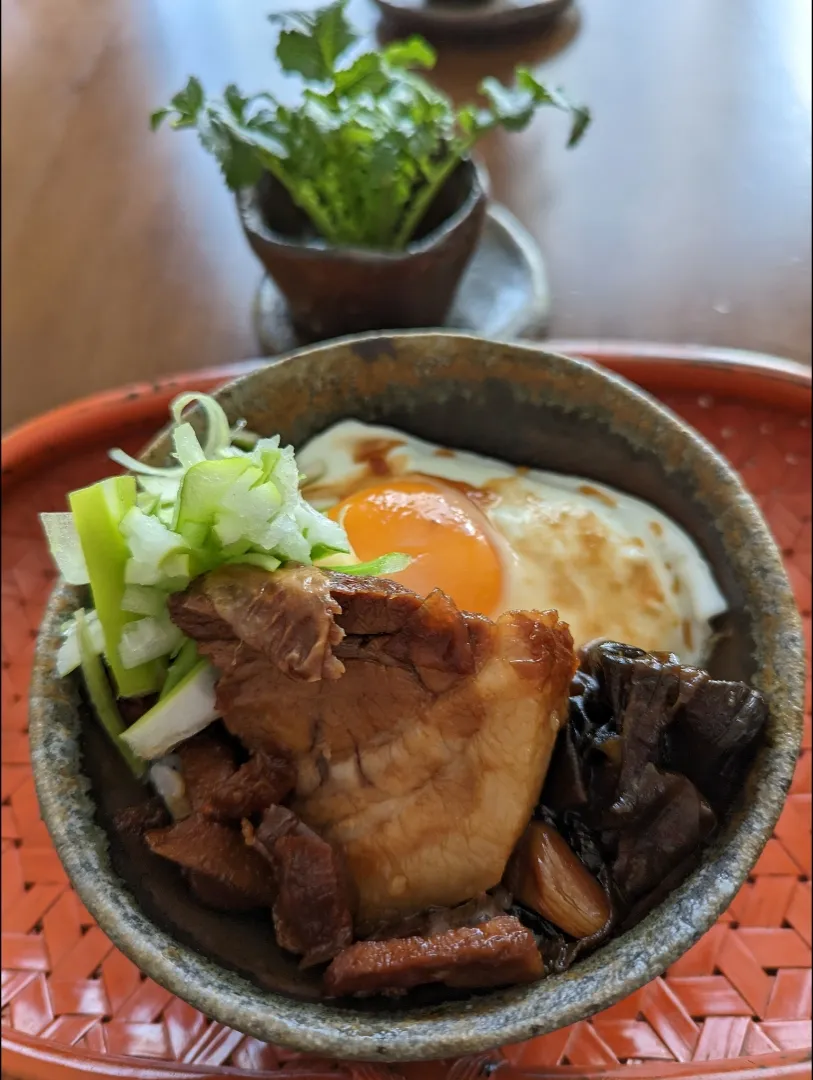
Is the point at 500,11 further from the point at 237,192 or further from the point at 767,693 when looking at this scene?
the point at 767,693

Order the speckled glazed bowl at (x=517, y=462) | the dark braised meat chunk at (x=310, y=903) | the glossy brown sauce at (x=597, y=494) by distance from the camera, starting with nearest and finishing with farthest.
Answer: the speckled glazed bowl at (x=517, y=462) → the dark braised meat chunk at (x=310, y=903) → the glossy brown sauce at (x=597, y=494)

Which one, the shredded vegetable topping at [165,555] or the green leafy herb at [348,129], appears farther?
the green leafy herb at [348,129]

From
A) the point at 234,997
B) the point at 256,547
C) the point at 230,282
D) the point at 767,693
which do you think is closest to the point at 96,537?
the point at 256,547

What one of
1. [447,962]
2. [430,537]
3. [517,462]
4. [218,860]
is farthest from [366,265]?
[447,962]

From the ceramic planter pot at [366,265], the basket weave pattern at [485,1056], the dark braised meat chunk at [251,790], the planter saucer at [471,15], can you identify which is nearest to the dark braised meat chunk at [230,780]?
the dark braised meat chunk at [251,790]

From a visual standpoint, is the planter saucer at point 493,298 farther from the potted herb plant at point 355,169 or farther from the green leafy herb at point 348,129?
the green leafy herb at point 348,129

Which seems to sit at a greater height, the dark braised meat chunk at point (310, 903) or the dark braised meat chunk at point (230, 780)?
the dark braised meat chunk at point (230, 780)

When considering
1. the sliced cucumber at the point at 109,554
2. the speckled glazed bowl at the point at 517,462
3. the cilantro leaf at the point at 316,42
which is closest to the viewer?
the speckled glazed bowl at the point at 517,462
